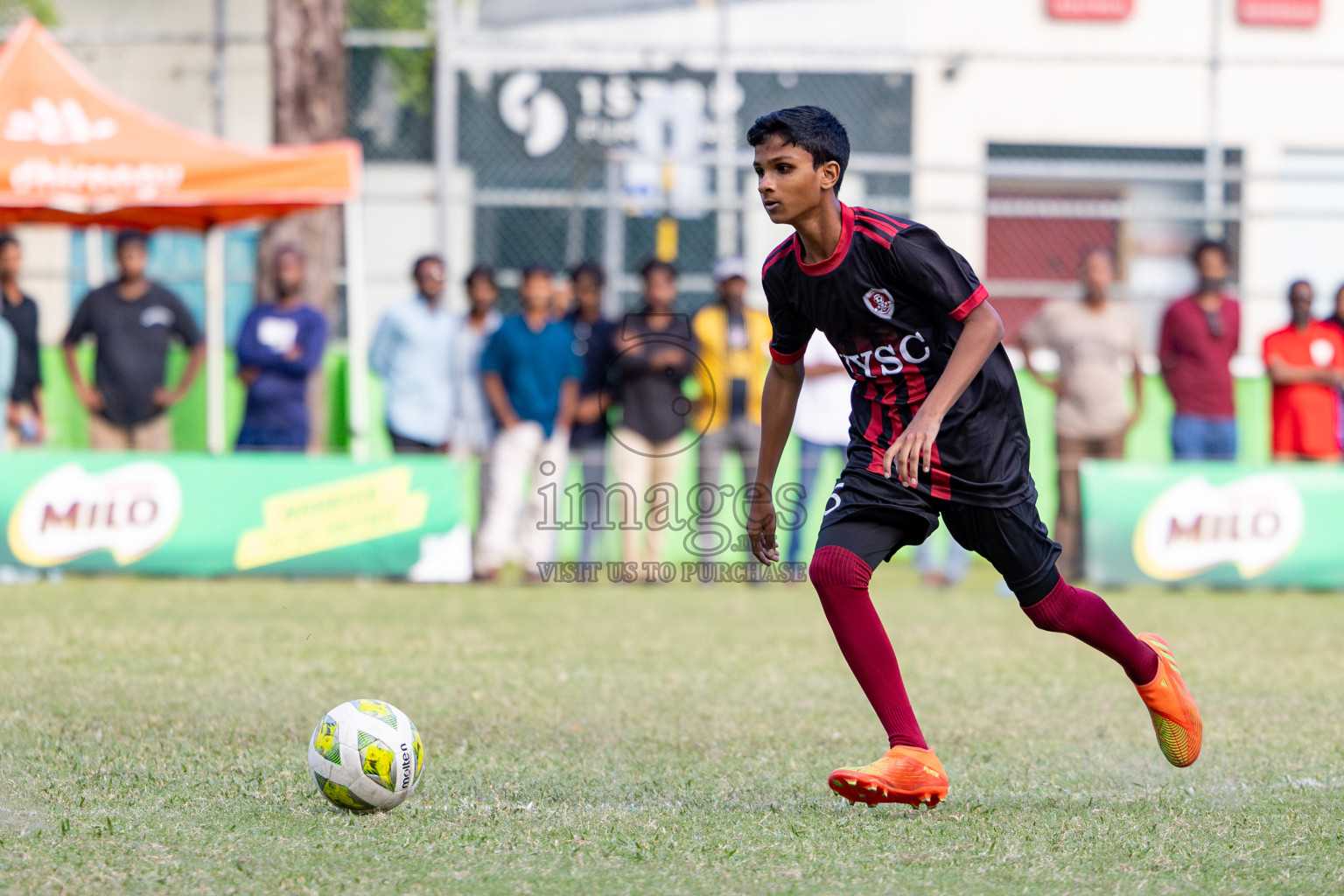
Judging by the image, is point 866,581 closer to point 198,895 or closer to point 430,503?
point 198,895

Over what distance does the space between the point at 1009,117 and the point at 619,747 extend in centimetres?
1196

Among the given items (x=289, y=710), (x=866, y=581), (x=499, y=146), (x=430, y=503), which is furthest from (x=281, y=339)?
(x=866, y=581)

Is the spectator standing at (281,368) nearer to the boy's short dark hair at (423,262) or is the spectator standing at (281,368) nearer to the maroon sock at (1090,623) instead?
the boy's short dark hair at (423,262)

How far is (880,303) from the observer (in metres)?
4.70

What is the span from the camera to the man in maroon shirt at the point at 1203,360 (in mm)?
11742

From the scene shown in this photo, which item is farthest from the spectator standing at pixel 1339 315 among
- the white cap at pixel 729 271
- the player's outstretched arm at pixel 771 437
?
the player's outstretched arm at pixel 771 437

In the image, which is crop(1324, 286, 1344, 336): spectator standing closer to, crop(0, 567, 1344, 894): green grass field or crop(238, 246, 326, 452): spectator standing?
crop(0, 567, 1344, 894): green grass field

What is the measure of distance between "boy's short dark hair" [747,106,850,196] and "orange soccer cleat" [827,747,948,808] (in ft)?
5.24

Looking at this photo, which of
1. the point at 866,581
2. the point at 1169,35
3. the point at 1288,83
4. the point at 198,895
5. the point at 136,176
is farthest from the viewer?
the point at 1169,35

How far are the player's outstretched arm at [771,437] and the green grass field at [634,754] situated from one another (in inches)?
30.1

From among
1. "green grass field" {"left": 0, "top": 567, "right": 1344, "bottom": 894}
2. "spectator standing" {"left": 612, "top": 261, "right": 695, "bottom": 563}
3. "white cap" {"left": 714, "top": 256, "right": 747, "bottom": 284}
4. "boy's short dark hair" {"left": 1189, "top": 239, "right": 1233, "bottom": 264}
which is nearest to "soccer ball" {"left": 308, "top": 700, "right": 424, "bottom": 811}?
"green grass field" {"left": 0, "top": 567, "right": 1344, "bottom": 894}

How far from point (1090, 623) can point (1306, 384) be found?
8.00 m

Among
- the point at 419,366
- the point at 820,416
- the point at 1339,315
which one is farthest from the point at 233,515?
the point at 1339,315

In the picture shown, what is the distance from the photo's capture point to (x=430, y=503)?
36.6ft
